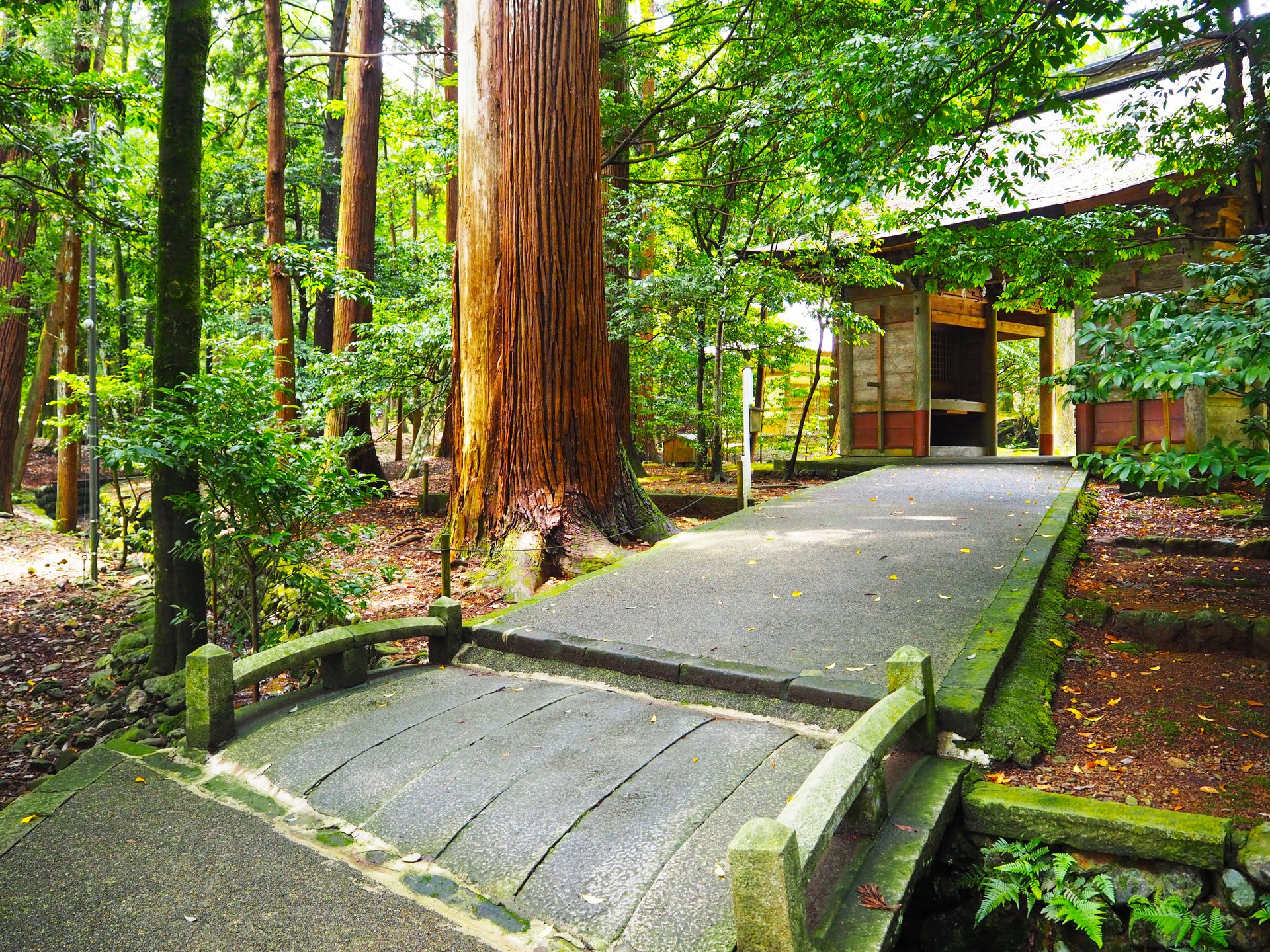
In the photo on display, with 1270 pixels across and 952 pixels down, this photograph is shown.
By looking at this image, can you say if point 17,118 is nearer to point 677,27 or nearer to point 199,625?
point 199,625

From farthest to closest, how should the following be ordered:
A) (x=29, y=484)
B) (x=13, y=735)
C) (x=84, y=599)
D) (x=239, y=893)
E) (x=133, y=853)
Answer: (x=29, y=484)
(x=84, y=599)
(x=13, y=735)
(x=133, y=853)
(x=239, y=893)

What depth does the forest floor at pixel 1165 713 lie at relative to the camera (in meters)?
2.79

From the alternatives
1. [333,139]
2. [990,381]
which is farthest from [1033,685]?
[333,139]

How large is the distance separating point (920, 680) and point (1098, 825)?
72cm

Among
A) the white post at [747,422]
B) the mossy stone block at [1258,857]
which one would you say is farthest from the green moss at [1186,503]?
the mossy stone block at [1258,857]

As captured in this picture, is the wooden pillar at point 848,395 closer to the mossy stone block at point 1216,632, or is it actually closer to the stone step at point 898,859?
the mossy stone block at point 1216,632

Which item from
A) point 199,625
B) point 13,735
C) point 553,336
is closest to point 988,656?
point 553,336

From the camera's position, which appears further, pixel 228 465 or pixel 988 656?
pixel 228 465

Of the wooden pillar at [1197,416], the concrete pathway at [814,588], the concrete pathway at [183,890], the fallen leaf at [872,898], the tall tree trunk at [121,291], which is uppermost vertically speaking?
the tall tree trunk at [121,291]

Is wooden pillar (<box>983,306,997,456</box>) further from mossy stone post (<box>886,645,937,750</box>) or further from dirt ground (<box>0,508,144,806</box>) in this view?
dirt ground (<box>0,508,144,806</box>)

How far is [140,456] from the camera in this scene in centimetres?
418

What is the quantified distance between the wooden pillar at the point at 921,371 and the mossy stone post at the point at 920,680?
10921mm

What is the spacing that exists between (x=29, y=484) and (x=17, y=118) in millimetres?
19133

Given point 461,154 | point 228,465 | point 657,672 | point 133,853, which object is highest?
point 461,154
